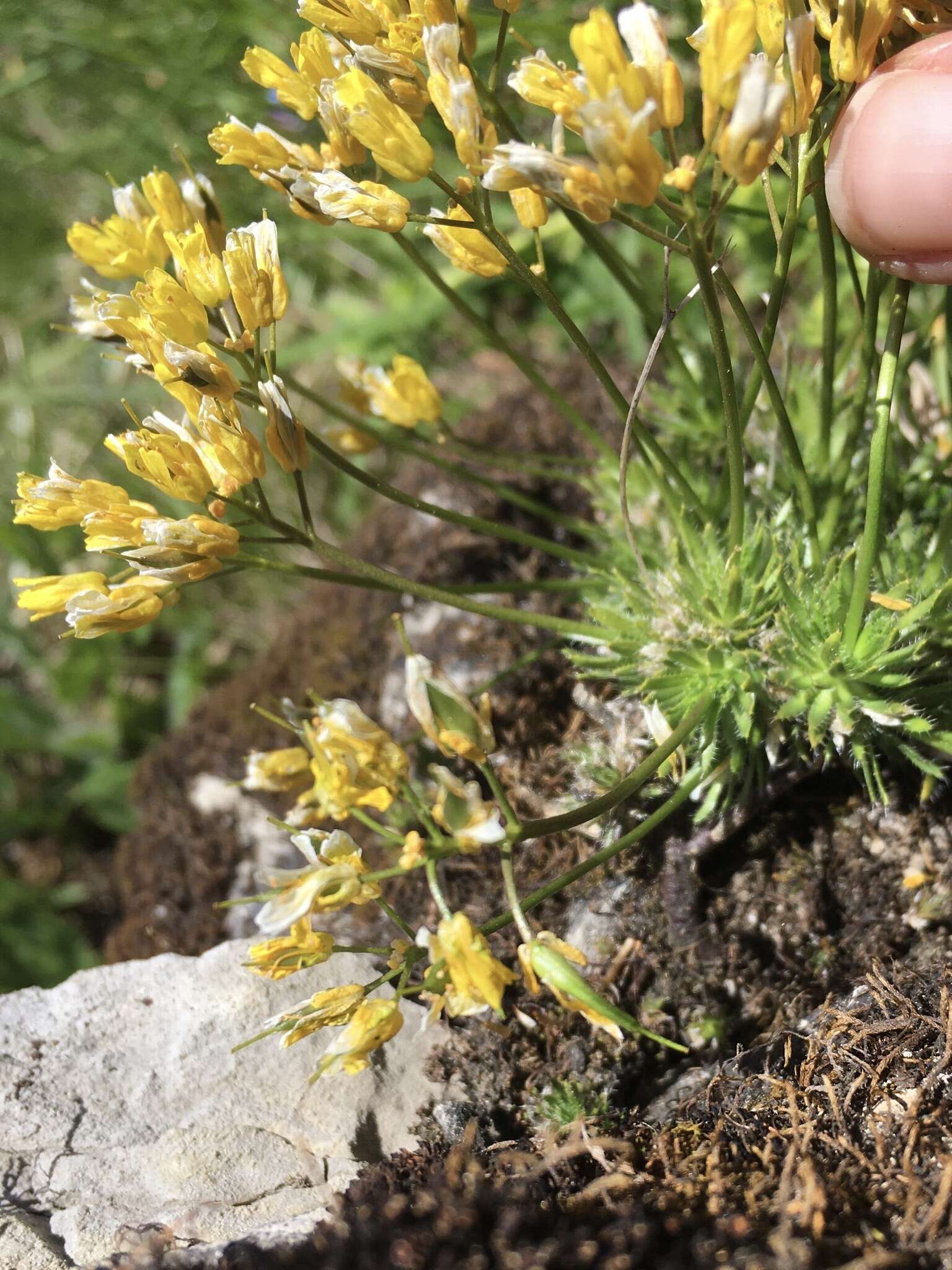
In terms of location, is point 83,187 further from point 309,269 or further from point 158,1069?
point 158,1069

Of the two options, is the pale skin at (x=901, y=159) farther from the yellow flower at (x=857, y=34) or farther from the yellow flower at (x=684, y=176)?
the yellow flower at (x=684, y=176)

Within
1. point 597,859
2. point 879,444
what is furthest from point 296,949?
point 879,444

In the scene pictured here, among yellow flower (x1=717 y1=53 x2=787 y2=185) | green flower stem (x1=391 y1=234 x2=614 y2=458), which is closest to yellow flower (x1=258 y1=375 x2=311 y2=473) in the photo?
green flower stem (x1=391 y1=234 x2=614 y2=458)

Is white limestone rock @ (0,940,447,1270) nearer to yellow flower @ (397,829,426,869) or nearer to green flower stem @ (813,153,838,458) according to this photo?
yellow flower @ (397,829,426,869)

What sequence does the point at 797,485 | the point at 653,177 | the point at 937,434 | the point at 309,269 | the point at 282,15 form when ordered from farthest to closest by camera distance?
the point at 309,269, the point at 282,15, the point at 937,434, the point at 797,485, the point at 653,177

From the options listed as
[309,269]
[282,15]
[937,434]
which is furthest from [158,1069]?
[309,269]
